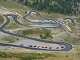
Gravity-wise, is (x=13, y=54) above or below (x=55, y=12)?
below

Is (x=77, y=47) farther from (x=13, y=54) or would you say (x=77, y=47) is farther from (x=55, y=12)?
(x=13, y=54)

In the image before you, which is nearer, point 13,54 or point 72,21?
point 13,54

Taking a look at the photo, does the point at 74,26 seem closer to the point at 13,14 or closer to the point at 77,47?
the point at 77,47

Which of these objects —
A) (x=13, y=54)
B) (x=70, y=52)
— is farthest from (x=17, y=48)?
(x=70, y=52)

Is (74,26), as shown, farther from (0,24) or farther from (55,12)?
(0,24)

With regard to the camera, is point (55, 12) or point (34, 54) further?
point (55, 12)

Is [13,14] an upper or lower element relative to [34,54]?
upper

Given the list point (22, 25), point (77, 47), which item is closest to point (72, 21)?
point (77, 47)
